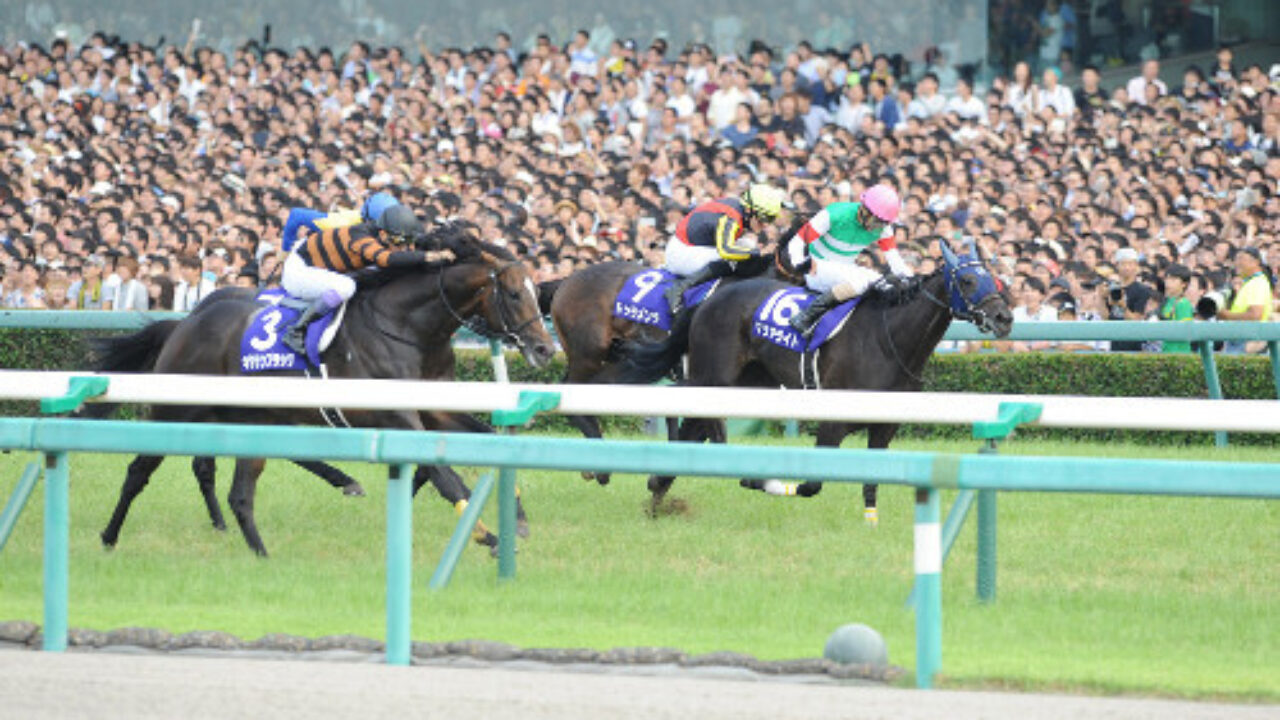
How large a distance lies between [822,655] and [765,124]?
13.8 meters

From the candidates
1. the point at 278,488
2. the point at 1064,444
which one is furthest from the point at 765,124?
the point at 278,488

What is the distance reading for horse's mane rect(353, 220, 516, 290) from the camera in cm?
1045

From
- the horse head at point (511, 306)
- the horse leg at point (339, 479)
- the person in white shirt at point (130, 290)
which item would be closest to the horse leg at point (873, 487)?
the horse head at point (511, 306)

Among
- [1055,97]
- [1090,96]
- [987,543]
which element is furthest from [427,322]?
[1090,96]

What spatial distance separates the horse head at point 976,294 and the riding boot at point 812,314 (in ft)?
2.21

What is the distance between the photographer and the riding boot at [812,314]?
11.2 meters

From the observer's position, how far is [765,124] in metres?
20.0

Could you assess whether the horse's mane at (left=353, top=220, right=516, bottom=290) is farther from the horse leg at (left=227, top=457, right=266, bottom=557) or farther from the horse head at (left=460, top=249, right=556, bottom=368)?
the horse leg at (left=227, top=457, right=266, bottom=557)

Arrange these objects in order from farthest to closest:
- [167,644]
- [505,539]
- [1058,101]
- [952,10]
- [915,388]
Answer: [952,10]
[1058,101]
[915,388]
[505,539]
[167,644]

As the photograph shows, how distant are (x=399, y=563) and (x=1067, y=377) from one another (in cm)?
795

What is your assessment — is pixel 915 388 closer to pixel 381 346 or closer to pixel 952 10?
pixel 381 346

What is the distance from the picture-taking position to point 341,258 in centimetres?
1062

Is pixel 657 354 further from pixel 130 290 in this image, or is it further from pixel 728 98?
pixel 728 98

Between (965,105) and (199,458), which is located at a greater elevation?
(965,105)
